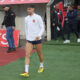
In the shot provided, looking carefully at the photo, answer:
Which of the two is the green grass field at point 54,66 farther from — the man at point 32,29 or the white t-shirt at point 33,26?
the white t-shirt at point 33,26

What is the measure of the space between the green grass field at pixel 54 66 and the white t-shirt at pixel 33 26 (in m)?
1.08

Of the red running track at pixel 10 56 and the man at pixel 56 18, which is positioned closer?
the red running track at pixel 10 56

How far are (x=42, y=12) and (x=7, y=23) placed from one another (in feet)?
15.5

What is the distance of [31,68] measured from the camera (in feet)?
24.9

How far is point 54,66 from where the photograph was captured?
7820mm

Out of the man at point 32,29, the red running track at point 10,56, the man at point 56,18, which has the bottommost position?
the red running track at point 10,56

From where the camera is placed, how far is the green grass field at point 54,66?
6613 millimetres

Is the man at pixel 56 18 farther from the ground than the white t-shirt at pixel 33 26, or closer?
closer

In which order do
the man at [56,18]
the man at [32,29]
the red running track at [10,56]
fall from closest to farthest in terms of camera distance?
the man at [32,29] < the red running track at [10,56] < the man at [56,18]

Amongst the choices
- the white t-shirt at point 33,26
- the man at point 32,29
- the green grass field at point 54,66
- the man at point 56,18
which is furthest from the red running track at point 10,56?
the man at point 56,18

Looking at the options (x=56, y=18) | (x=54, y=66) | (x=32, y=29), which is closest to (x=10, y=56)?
(x=54, y=66)

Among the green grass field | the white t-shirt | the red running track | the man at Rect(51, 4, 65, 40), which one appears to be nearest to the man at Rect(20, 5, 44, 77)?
the white t-shirt

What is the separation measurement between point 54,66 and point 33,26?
1.80m

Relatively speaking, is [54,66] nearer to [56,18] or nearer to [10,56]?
[10,56]
